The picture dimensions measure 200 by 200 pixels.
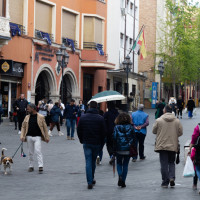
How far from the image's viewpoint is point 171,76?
68.1 meters

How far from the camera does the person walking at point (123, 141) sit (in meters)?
12.0

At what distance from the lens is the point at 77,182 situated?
13.0 metres

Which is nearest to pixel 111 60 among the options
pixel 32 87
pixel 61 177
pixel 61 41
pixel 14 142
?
pixel 61 41

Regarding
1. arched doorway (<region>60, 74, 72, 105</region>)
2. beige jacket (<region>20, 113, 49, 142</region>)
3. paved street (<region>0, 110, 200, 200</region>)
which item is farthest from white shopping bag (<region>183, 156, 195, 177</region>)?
arched doorway (<region>60, 74, 72, 105</region>)

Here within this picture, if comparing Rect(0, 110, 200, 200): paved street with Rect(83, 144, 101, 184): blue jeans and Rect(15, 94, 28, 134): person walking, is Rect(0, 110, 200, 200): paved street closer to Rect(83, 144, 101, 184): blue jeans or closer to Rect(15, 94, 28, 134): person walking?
Rect(83, 144, 101, 184): blue jeans

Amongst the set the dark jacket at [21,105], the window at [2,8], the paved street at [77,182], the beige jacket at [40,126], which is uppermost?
the window at [2,8]

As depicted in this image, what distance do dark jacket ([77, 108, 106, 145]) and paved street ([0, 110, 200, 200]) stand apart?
93cm

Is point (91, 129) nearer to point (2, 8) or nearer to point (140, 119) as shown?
point (140, 119)

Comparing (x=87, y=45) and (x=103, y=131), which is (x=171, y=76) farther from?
(x=103, y=131)

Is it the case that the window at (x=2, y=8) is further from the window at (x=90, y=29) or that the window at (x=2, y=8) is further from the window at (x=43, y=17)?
the window at (x=90, y=29)

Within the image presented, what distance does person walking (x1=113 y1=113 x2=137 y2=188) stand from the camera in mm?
12008

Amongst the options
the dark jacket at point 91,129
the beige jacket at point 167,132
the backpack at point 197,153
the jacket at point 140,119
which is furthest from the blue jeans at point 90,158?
the jacket at point 140,119

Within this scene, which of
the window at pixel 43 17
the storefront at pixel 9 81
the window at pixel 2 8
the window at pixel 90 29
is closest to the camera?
the window at pixel 2 8

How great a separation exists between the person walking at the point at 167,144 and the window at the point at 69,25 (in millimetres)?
29495
